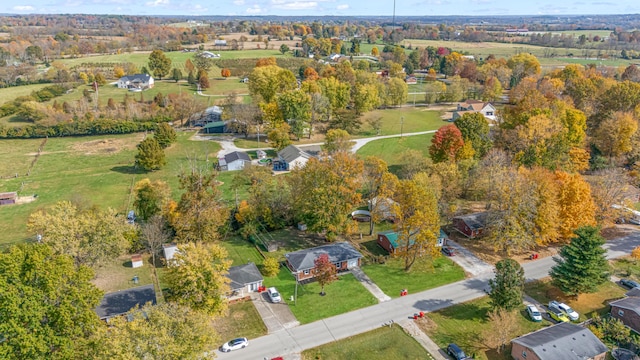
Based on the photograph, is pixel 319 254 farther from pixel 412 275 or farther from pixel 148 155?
pixel 148 155

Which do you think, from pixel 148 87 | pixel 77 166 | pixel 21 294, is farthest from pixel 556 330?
pixel 148 87

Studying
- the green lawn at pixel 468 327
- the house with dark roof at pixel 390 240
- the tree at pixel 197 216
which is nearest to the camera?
the green lawn at pixel 468 327

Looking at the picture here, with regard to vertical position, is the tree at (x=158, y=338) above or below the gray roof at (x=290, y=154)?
above

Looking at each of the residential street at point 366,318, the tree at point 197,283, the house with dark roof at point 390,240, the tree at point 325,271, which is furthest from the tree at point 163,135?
the residential street at point 366,318

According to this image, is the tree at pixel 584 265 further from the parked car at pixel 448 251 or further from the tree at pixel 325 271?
the tree at pixel 325 271

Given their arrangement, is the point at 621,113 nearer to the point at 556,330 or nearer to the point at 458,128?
the point at 458,128

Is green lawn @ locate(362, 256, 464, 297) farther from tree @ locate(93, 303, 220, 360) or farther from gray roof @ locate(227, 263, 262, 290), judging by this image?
tree @ locate(93, 303, 220, 360)

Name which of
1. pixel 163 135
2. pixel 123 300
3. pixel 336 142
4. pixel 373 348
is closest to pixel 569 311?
pixel 373 348
